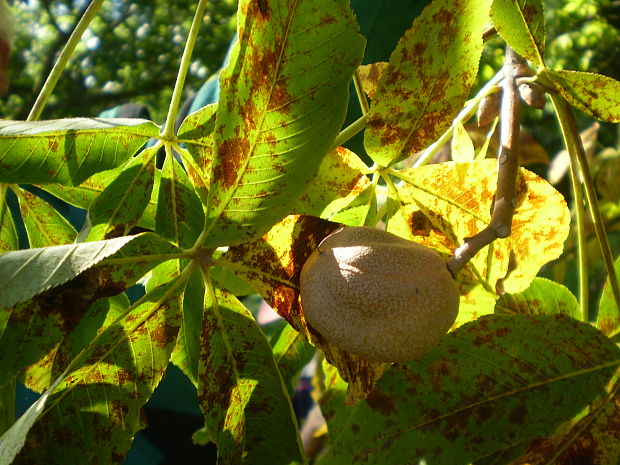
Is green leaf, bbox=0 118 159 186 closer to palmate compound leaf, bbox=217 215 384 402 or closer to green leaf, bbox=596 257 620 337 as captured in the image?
palmate compound leaf, bbox=217 215 384 402

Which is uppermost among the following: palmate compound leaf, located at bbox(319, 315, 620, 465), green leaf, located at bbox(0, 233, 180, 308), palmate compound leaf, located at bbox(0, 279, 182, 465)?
green leaf, located at bbox(0, 233, 180, 308)

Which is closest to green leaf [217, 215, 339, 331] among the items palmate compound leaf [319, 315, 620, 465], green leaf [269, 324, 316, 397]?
palmate compound leaf [319, 315, 620, 465]

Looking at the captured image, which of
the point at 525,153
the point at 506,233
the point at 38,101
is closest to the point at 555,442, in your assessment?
the point at 506,233

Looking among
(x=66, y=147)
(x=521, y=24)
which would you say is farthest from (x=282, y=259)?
(x=521, y=24)

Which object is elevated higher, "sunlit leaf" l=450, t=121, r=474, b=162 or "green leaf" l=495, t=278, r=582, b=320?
"sunlit leaf" l=450, t=121, r=474, b=162

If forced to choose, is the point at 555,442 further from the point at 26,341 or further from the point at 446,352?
the point at 26,341

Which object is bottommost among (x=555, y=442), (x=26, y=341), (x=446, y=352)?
(x=555, y=442)
